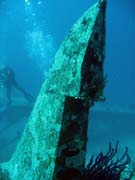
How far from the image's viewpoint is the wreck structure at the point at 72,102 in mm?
3076

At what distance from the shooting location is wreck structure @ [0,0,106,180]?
308 centimetres

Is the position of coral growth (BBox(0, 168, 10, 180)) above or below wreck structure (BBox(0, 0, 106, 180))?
below

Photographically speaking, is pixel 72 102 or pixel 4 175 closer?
A: pixel 72 102

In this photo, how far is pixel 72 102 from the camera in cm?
313

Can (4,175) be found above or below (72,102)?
below

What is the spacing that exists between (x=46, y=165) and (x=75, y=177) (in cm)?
31

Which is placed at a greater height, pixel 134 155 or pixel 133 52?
pixel 133 52

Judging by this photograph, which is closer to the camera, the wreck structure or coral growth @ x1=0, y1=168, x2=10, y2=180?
the wreck structure

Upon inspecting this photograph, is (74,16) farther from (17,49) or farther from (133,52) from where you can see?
(17,49)

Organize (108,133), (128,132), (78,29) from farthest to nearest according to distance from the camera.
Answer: (128,132) < (108,133) < (78,29)

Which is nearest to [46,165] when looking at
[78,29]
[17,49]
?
[78,29]

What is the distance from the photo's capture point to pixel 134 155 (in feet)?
54.4

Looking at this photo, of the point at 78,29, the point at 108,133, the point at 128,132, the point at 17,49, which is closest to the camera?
the point at 78,29

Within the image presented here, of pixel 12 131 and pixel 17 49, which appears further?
pixel 17 49
